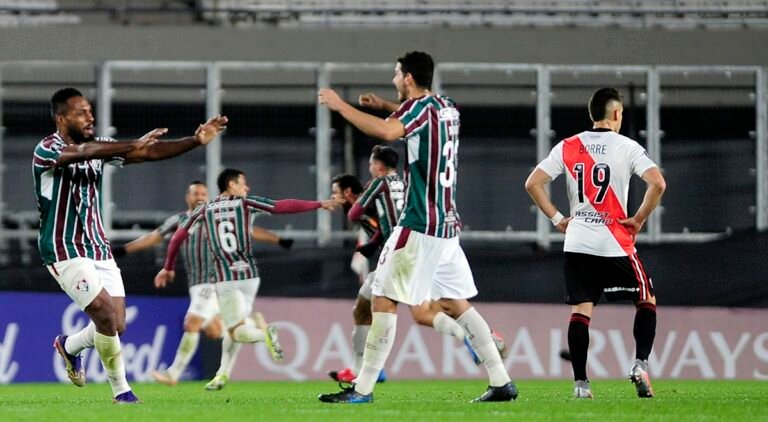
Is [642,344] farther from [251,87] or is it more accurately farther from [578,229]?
[251,87]

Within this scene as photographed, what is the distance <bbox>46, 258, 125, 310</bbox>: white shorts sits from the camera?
8.91m

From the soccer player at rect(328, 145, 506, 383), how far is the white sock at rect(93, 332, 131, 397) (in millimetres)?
3389

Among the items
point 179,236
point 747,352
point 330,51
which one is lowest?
point 747,352

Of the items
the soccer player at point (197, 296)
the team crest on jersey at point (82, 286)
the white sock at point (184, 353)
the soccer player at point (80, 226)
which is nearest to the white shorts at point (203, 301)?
the soccer player at point (197, 296)

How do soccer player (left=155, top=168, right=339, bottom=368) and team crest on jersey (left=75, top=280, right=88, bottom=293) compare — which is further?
soccer player (left=155, top=168, right=339, bottom=368)

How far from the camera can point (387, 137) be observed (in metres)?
8.19

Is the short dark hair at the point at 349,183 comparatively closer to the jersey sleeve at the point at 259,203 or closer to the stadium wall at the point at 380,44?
the jersey sleeve at the point at 259,203

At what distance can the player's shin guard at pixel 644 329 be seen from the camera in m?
9.26

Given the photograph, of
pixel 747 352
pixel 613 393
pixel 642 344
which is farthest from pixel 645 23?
pixel 642 344

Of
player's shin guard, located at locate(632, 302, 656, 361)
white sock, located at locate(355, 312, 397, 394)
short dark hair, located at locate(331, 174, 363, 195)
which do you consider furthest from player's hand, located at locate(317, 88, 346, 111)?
short dark hair, located at locate(331, 174, 363, 195)

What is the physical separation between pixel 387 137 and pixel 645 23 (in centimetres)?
1088

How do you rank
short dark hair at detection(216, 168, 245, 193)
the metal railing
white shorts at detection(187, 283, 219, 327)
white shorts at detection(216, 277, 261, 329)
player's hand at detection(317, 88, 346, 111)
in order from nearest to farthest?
1. player's hand at detection(317, 88, 346, 111)
2. white shorts at detection(216, 277, 261, 329)
3. short dark hair at detection(216, 168, 245, 193)
4. white shorts at detection(187, 283, 219, 327)
5. the metal railing

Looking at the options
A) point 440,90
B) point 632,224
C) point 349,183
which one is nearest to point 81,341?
point 632,224

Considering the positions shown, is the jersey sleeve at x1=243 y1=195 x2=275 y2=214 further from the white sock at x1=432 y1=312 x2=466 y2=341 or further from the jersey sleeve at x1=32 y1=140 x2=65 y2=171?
the jersey sleeve at x1=32 y1=140 x2=65 y2=171
